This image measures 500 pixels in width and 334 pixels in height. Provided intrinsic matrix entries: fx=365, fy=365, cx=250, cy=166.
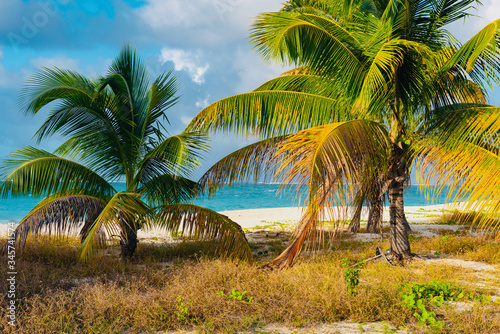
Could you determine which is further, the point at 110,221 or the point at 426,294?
the point at 110,221

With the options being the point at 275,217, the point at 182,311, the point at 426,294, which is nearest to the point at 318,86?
the point at 426,294

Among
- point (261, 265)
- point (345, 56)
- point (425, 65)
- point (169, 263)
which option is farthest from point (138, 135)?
point (425, 65)

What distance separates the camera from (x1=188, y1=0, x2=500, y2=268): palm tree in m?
6.16

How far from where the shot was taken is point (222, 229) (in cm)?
671

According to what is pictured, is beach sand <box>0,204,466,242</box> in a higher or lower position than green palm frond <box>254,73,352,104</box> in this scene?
lower

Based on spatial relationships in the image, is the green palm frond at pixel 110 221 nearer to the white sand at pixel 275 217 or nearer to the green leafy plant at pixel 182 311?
the green leafy plant at pixel 182 311

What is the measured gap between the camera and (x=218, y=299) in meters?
4.77

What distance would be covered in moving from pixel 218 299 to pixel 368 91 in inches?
166

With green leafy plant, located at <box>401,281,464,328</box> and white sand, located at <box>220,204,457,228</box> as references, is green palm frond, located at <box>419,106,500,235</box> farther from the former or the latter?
white sand, located at <box>220,204,457,228</box>

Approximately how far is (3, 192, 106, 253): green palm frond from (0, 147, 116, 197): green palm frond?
33cm

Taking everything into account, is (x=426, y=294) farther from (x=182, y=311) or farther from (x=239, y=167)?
(x=239, y=167)

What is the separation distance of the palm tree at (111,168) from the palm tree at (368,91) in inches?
39.3

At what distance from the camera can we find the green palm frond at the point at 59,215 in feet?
20.0

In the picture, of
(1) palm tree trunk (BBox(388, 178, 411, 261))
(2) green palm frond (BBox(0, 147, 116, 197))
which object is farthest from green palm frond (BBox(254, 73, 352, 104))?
(2) green palm frond (BBox(0, 147, 116, 197))
